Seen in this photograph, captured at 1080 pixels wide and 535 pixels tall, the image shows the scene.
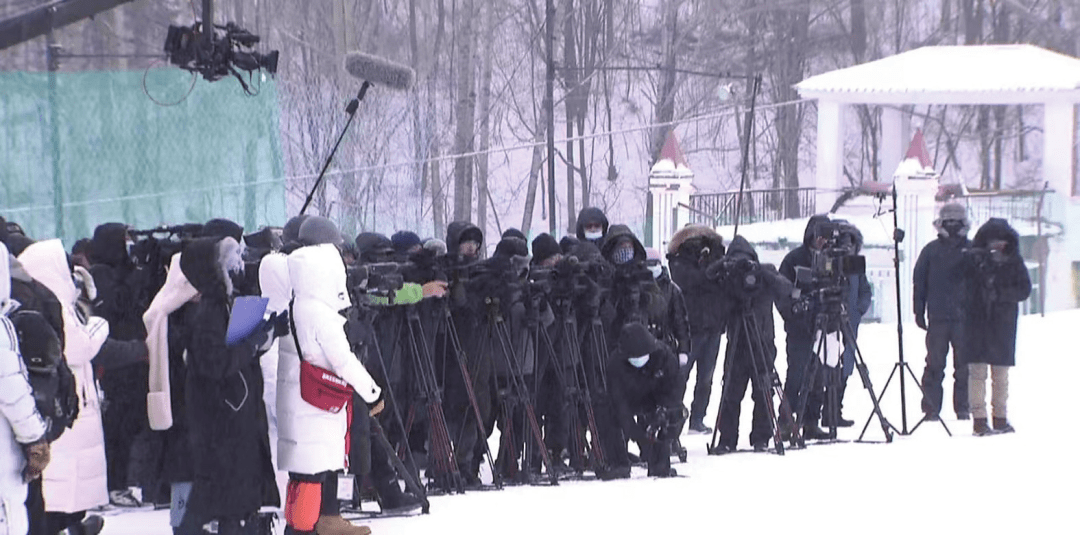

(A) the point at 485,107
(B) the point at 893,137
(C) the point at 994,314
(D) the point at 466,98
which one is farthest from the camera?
(A) the point at 485,107

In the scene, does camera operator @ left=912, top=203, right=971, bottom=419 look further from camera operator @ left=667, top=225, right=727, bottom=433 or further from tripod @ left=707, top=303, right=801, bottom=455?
camera operator @ left=667, top=225, right=727, bottom=433

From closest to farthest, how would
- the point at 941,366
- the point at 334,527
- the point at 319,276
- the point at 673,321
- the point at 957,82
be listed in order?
the point at 319,276 → the point at 334,527 → the point at 673,321 → the point at 941,366 → the point at 957,82

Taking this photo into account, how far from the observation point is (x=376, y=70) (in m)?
13.2

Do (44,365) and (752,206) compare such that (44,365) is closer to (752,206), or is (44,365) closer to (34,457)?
(34,457)

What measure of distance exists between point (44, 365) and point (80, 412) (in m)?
1.56

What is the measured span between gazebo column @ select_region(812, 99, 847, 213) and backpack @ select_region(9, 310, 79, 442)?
23.5 meters

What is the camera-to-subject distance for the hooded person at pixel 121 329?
918 cm

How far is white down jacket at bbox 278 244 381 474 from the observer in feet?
27.4

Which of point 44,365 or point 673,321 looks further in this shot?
point 673,321

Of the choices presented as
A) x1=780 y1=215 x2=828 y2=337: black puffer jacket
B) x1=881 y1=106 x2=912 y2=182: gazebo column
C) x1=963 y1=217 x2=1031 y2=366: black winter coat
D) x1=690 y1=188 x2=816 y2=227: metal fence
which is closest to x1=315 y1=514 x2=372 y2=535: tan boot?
x1=780 y1=215 x2=828 y2=337: black puffer jacket

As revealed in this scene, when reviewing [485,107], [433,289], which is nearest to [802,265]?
[433,289]

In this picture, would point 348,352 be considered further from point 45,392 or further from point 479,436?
point 479,436

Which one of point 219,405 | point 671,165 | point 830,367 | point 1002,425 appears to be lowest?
point 1002,425

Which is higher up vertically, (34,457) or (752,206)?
(34,457)
